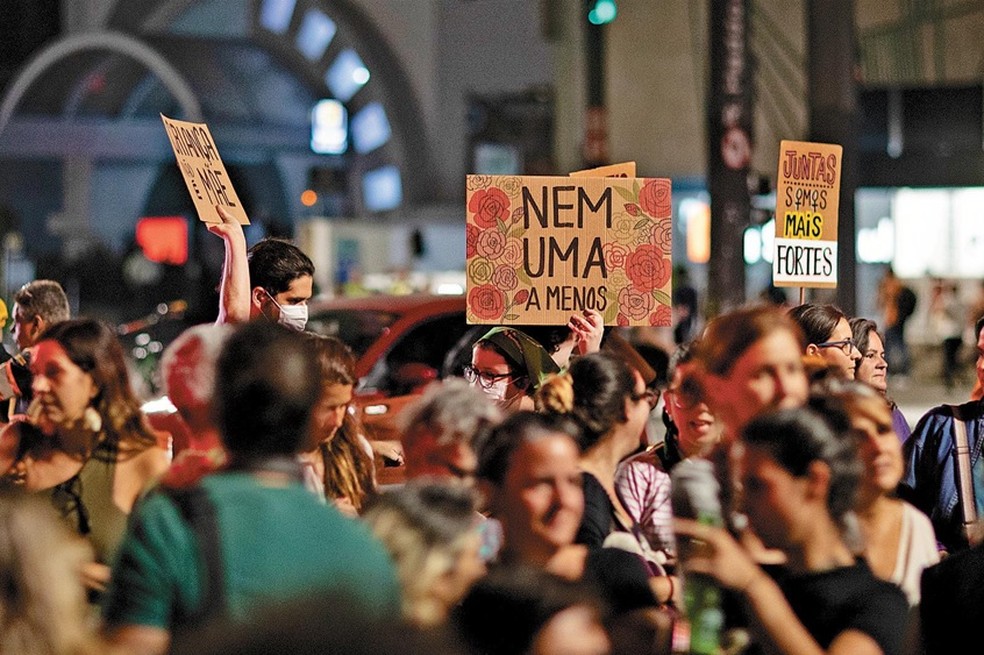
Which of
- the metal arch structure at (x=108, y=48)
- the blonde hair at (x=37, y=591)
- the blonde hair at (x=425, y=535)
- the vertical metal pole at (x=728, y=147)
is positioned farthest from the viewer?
the metal arch structure at (x=108, y=48)

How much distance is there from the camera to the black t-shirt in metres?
3.72

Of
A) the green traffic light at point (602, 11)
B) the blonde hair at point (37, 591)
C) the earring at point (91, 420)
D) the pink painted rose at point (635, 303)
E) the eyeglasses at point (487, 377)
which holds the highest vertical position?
the green traffic light at point (602, 11)

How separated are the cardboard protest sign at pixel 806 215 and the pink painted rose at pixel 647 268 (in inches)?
49.4

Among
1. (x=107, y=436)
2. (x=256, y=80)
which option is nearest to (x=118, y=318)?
(x=256, y=80)

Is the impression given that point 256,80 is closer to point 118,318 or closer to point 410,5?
point 410,5

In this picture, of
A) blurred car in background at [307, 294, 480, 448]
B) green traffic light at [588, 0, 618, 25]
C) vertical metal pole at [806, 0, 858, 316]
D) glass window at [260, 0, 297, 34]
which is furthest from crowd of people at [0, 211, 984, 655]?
glass window at [260, 0, 297, 34]

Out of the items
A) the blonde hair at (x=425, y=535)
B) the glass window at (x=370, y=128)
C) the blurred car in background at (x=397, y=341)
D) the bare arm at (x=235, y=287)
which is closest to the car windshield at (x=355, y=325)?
the blurred car in background at (x=397, y=341)

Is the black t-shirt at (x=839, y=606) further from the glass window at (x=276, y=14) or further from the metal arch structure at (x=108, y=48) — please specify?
the glass window at (x=276, y=14)

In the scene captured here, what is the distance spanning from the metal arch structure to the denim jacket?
1325 inches

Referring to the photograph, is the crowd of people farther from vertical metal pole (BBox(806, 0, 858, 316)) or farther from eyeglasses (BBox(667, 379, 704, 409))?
vertical metal pole (BBox(806, 0, 858, 316))

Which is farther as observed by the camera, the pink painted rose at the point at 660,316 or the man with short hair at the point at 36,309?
the man with short hair at the point at 36,309

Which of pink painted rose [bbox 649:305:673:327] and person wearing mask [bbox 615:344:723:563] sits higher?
pink painted rose [bbox 649:305:673:327]

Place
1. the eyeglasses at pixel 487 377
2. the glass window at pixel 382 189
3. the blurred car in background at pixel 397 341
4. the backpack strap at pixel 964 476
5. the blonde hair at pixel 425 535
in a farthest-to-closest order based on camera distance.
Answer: the glass window at pixel 382 189
the blurred car in background at pixel 397 341
the eyeglasses at pixel 487 377
the backpack strap at pixel 964 476
the blonde hair at pixel 425 535

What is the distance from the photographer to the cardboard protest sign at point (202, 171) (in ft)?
23.4
